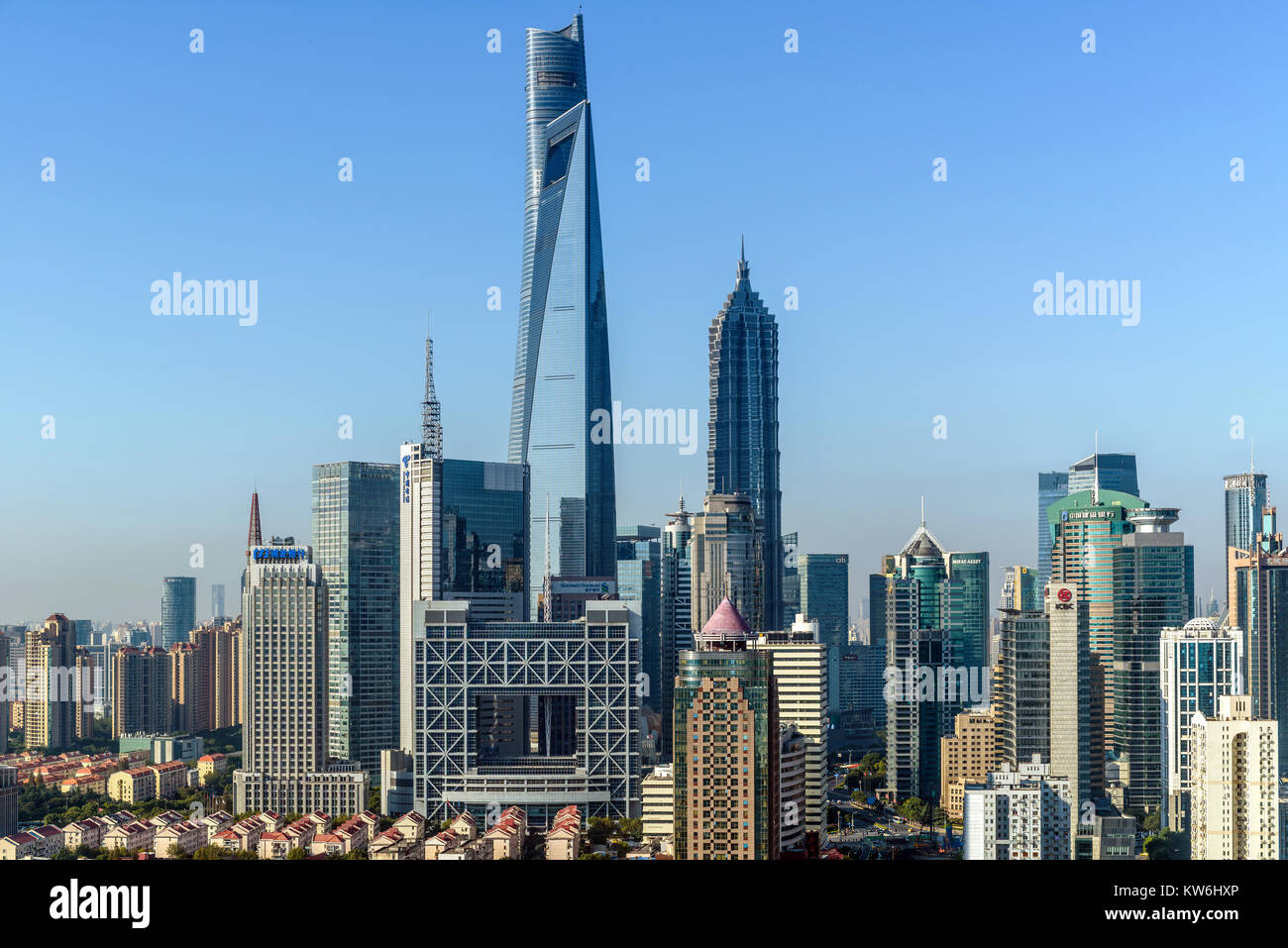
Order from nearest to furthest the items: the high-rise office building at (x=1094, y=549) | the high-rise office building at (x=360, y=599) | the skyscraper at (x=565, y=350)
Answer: the high-rise office building at (x=1094, y=549), the high-rise office building at (x=360, y=599), the skyscraper at (x=565, y=350)

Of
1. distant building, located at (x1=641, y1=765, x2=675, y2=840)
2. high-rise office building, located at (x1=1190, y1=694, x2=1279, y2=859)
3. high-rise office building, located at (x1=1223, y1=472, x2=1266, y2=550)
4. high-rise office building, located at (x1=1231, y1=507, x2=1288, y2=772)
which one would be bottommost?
distant building, located at (x1=641, y1=765, x2=675, y2=840)

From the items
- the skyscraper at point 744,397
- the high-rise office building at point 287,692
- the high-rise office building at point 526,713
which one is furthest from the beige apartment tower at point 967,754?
the skyscraper at point 744,397

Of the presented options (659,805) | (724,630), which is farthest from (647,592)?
(724,630)

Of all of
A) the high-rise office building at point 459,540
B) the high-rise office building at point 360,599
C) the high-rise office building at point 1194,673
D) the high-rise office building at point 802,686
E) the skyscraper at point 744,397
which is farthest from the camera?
the skyscraper at point 744,397

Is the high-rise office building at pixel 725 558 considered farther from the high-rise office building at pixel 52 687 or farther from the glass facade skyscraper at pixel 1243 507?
the high-rise office building at pixel 52 687

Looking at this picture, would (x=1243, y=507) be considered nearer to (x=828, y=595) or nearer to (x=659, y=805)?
(x=828, y=595)

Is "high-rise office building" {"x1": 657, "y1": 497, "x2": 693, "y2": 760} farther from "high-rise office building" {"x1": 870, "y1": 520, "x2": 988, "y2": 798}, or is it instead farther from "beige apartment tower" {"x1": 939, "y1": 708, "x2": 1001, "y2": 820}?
"beige apartment tower" {"x1": 939, "y1": 708, "x2": 1001, "y2": 820}

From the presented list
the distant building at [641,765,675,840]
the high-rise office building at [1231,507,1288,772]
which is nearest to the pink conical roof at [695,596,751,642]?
the distant building at [641,765,675,840]
